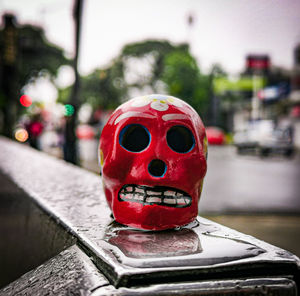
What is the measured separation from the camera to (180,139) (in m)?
1.30

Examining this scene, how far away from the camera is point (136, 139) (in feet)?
4.26

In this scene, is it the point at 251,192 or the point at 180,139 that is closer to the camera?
the point at 180,139

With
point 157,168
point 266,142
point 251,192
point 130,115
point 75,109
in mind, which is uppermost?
point 130,115

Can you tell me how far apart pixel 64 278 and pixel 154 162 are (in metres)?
0.44

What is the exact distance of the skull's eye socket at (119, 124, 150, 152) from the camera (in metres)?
1.29

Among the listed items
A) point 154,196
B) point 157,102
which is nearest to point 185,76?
point 157,102

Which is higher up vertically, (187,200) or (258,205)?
(187,200)

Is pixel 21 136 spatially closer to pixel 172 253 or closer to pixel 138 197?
pixel 138 197

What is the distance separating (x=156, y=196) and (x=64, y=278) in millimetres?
384

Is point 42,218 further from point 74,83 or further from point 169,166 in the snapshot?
point 74,83

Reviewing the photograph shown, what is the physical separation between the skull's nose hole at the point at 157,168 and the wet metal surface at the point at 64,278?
1.10ft

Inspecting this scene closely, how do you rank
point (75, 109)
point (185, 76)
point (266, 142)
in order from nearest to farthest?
point (75, 109)
point (266, 142)
point (185, 76)

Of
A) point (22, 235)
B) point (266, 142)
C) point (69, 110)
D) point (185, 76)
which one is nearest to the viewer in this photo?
point (22, 235)

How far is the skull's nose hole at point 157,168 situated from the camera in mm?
1244
